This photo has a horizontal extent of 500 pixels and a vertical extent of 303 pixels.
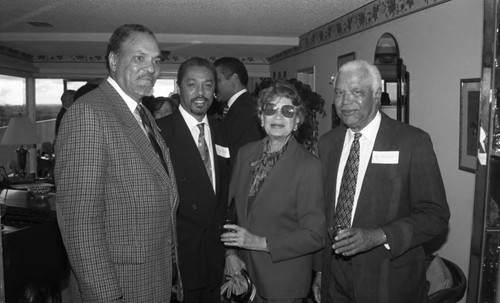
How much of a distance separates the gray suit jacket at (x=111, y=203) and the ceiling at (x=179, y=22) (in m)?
3.66

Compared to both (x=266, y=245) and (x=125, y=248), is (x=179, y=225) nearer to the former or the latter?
(x=266, y=245)

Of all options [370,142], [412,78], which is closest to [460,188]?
[412,78]

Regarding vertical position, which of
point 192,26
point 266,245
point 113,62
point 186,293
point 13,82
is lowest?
point 186,293

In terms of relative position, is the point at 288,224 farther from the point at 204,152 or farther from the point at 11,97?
the point at 11,97

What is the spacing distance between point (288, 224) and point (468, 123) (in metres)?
1.92

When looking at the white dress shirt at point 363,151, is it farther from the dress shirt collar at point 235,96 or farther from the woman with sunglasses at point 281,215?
the dress shirt collar at point 235,96

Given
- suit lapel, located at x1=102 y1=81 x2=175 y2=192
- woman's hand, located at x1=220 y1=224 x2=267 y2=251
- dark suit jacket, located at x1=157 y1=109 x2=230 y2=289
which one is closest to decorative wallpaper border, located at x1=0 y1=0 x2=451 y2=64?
dark suit jacket, located at x1=157 y1=109 x2=230 y2=289

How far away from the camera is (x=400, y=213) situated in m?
1.94

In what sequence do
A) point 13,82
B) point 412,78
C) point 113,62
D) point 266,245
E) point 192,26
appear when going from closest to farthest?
point 113,62 → point 266,245 → point 412,78 → point 192,26 → point 13,82

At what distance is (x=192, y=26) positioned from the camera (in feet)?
22.1

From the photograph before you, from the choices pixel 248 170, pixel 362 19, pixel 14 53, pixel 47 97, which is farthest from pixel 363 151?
pixel 47 97

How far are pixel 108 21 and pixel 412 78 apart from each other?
13.8 feet

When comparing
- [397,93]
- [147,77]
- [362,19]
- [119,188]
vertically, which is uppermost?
[362,19]

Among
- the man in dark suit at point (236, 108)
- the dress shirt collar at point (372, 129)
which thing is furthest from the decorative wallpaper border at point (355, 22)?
the dress shirt collar at point (372, 129)
